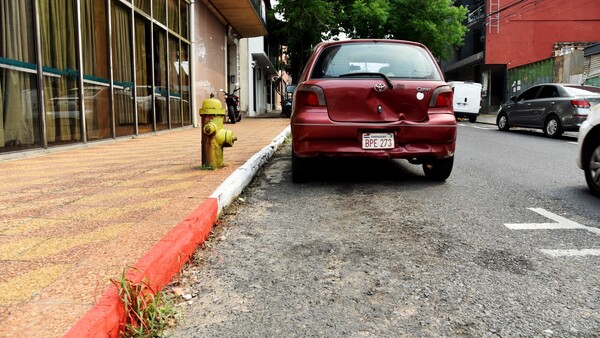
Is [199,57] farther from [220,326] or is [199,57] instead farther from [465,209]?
[220,326]

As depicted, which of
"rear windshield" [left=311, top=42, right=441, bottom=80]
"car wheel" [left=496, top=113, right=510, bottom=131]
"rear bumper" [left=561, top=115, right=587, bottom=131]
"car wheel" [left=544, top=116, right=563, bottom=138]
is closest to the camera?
"rear windshield" [left=311, top=42, right=441, bottom=80]

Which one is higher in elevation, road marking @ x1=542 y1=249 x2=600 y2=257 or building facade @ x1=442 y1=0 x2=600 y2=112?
building facade @ x1=442 y1=0 x2=600 y2=112

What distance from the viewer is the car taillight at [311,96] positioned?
4.88 meters

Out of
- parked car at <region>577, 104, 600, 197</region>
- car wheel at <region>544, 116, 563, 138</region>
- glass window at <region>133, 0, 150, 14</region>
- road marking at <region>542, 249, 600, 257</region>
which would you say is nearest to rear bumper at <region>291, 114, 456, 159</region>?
parked car at <region>577, 104, 600, 197</region>

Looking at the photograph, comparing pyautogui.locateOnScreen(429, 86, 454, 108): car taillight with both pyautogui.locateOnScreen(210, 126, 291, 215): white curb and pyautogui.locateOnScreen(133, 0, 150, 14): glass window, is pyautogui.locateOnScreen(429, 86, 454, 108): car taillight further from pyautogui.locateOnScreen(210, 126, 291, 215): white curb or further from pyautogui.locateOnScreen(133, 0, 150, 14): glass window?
pyautogui.locateOnScreen(133, 0, 150, 14): glass window

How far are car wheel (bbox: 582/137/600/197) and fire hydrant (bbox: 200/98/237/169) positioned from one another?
12.4 ft

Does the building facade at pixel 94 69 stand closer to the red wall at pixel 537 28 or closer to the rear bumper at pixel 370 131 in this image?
the rear bumper at pixel 370 131

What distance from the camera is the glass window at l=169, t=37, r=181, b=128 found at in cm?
1280

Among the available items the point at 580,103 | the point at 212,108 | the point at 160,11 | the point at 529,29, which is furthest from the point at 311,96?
the point at 529,29

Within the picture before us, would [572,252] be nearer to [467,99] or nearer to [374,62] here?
[374,62]

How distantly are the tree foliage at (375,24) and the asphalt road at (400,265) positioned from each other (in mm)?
19508

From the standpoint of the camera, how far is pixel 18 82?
247 inches

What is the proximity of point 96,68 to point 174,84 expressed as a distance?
4690 millimetres

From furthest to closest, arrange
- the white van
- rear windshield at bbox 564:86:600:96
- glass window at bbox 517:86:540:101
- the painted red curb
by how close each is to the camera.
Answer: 1. the white van
2. glass window at bbox 517:86:540:101
3. rear windshield at bbox 564:86:600:96
4. the painted red curb
